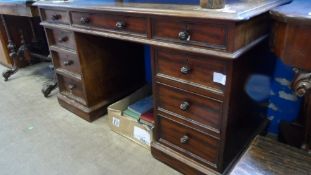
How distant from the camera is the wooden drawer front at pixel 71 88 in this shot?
177cm

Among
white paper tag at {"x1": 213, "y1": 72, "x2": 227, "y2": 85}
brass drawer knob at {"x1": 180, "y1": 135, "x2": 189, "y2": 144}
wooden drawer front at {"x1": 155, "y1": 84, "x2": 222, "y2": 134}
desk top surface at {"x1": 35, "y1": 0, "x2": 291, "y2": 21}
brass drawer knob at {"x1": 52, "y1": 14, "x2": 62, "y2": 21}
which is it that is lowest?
brass drawer knob at {"x1": 180, "y1": 135, "x2": 189, "y2": 144}

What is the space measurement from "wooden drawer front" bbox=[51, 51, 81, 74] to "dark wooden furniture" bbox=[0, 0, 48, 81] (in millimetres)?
768

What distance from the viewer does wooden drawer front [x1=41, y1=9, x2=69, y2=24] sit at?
154 cm

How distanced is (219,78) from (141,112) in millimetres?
699

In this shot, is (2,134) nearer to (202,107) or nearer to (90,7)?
(90,7)

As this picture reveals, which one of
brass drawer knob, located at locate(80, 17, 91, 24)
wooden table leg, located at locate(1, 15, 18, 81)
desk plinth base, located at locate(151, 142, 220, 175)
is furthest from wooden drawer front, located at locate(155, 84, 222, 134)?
wooden table leg, located at locate(1, 15, 18, 81)

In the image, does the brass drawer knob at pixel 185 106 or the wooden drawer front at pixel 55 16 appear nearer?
the brass drawer knob at pixel 185 106

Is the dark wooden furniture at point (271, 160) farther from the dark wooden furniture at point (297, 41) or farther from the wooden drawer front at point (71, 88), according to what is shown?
the wooden drawer front at point (71, 88)

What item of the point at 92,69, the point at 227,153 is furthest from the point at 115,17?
the point at 227,153

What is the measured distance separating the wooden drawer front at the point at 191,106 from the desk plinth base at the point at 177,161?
226mm

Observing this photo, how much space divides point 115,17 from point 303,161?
3.50 feet

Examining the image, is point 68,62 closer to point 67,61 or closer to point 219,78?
point 67,61

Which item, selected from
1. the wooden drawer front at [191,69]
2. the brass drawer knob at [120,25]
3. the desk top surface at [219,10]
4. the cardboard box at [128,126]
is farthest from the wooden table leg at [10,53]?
the wooden drawer front at [191,69]

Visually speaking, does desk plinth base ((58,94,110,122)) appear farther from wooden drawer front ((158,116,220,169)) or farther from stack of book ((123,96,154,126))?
wooden drawer front ((158,116,220,169))
